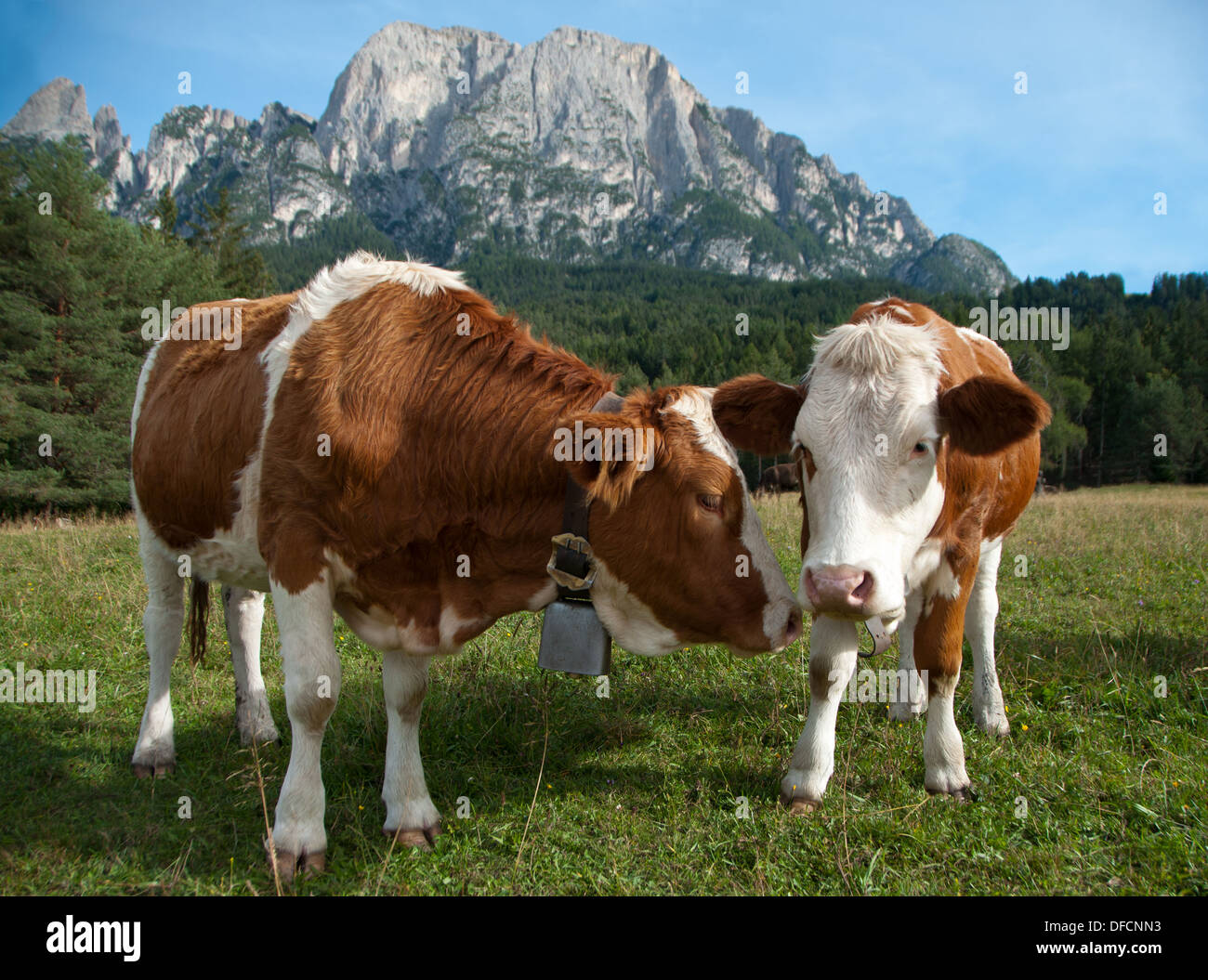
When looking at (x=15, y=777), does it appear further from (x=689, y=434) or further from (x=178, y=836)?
(x=689, y=434)

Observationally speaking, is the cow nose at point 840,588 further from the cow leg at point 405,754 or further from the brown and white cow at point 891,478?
the cow leg at point 405,754

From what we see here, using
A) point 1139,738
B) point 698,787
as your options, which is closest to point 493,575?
point 698,787

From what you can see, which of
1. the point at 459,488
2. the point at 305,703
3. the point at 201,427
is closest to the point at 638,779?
the point at 305,703

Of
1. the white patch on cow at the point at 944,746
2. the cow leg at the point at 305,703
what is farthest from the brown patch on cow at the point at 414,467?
the white patch on cow at the point at 944,746

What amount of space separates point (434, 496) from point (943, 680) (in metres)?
2.80

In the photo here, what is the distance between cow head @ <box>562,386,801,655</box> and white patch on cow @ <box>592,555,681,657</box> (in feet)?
0.05

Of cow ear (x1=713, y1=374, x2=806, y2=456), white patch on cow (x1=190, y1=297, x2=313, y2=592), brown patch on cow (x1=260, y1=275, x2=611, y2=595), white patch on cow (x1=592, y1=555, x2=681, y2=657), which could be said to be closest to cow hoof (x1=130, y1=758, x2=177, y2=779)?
white patch on cow (x1=190, y1=297, x2=313, y2=592)

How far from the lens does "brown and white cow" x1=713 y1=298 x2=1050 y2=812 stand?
318cm

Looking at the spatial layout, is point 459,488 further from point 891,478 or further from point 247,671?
point 247,671

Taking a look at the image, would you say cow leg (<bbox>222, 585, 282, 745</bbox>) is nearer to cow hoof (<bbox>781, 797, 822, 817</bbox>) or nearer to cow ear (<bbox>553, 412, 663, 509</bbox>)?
cow ear (<bbox>553, 412, 663, 509</bbox>)

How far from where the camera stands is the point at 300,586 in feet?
11.1

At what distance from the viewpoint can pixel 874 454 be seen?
3273 millimetres
